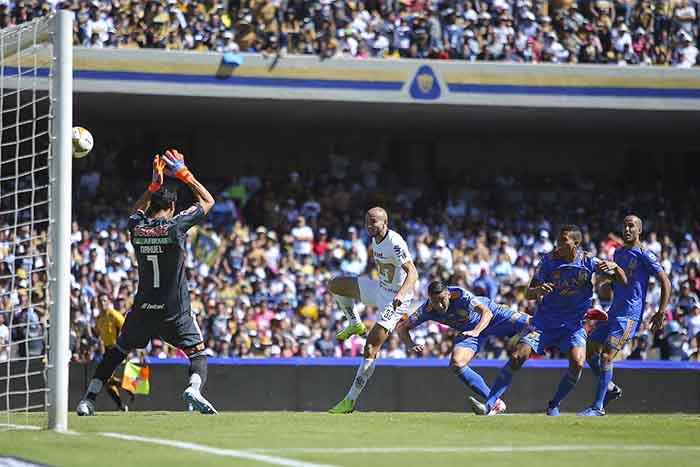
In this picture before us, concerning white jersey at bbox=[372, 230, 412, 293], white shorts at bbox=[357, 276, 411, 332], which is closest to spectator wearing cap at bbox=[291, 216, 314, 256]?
white shorts at bbox=[357, 276, 411, 332]

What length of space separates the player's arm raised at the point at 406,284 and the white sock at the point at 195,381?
2450mm

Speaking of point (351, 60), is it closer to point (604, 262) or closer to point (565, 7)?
point (565, 7)

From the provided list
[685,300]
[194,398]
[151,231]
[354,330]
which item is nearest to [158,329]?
[194,398]

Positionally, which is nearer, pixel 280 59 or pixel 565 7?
pixel 280 59

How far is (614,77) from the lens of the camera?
3045 cm

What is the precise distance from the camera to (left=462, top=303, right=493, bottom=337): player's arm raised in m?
14.7

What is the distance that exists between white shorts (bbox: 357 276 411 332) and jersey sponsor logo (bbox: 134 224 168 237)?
2868 mm

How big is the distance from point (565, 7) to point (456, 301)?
18301mm

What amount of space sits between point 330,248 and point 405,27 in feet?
19.0

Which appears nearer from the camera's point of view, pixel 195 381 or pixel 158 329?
pixel 195 381

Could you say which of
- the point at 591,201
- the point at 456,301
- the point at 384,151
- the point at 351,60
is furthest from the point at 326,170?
the point at 456,301

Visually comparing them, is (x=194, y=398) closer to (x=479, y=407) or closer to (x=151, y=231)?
(x=151, y=231)

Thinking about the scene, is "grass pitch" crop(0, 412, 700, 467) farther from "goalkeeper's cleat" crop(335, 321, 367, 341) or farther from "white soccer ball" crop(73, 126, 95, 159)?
"white soccer ball" crop(73, 126, 95, 159)

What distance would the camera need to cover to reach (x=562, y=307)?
14.2 meters
